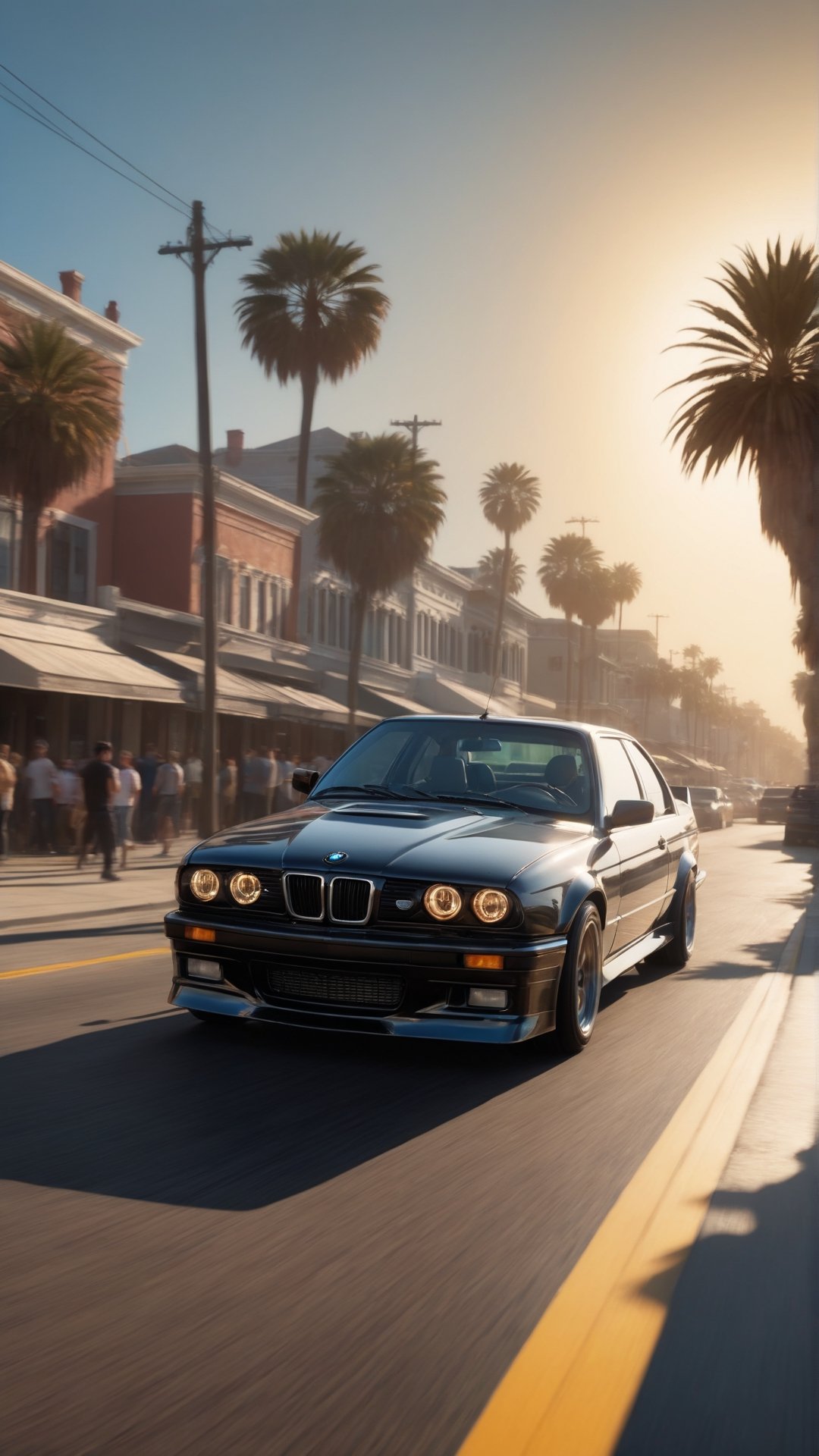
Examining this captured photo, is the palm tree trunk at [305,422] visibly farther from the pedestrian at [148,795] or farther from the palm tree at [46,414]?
the pedestrian at [148,795]

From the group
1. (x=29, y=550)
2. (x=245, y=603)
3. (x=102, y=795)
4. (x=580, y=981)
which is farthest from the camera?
(x=245, y=603)

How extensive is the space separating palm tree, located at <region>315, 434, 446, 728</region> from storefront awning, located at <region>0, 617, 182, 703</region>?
11444mm

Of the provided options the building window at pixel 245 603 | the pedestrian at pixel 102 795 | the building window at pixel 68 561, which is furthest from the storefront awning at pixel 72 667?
the building window at pixel 245 603


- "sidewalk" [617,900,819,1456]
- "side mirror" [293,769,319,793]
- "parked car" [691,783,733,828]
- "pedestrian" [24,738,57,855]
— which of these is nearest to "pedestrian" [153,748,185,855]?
"pedestrian" [24,738,57,855]

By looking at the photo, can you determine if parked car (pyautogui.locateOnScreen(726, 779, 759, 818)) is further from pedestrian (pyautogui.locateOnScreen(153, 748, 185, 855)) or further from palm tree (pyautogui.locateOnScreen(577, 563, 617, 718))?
pedestrian (pyautogui.locateOnScreen(153, 748, 185, 855))

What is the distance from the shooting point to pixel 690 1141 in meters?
5.38

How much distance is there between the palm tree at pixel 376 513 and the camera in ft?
131

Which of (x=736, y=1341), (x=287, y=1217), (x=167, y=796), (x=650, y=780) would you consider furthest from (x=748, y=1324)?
(x=167, y=796)

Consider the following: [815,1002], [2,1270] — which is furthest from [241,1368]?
[815,1002]

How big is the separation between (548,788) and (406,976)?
210 centimetres

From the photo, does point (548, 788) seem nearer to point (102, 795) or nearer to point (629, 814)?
point (629, 814)

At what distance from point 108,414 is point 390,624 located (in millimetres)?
26368

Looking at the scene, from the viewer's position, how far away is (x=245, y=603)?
38625mm

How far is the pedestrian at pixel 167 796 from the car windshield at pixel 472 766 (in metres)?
16.9
